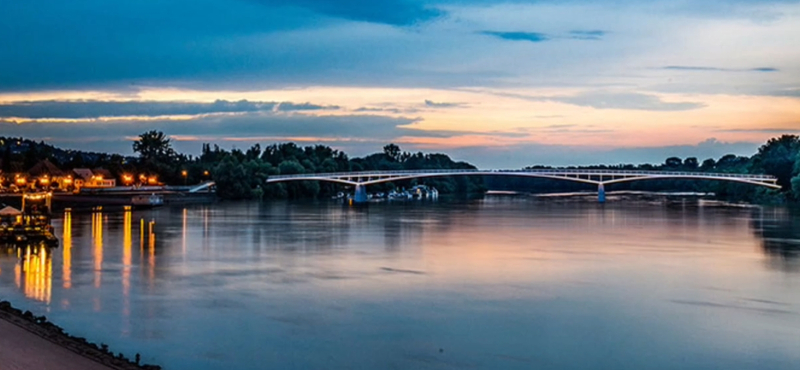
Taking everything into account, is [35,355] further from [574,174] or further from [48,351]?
[574,174]

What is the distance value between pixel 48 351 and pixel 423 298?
11.4 metres

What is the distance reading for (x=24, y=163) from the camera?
10106cm

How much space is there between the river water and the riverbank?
41.7 inches

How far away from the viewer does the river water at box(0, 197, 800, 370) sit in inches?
680

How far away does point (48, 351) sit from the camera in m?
15.1

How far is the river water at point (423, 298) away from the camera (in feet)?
56.6

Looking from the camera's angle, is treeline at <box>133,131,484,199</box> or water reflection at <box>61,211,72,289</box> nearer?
water reflection at <box>61,211,72,289</box>

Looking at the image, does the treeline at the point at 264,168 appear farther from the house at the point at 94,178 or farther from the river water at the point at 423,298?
the river water at the point at 423,298

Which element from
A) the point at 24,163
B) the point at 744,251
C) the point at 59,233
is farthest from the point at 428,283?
the point at 24,163

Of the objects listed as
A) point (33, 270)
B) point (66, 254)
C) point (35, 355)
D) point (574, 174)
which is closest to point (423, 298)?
point (35, 355)

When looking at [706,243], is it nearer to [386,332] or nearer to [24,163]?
[386,332]

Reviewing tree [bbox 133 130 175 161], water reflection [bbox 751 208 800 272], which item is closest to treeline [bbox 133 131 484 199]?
tree [bbox 133 130 175 161]

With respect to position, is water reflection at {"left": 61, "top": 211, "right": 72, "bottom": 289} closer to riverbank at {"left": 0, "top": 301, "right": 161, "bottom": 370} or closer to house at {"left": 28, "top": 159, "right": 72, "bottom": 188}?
riverbank at {"left": 0, "top": 301, "right": 161, "bottom": 370}

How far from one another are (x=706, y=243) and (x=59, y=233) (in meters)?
33.7
